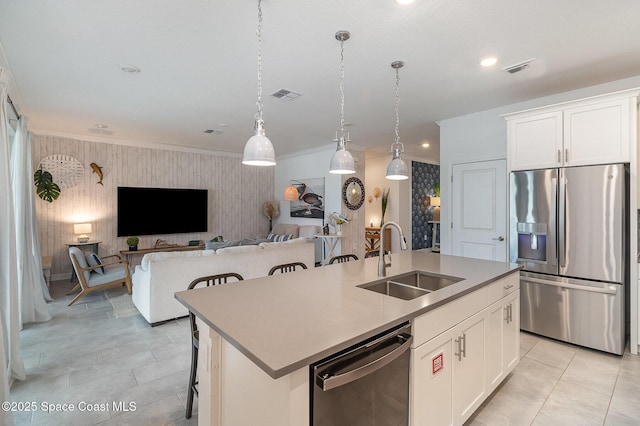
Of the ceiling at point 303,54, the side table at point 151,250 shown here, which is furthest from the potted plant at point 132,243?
the ceiling at point 303,54

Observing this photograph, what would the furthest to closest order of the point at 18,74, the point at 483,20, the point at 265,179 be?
the point at 265,179 → the point at 18,74 → the point at 483,20

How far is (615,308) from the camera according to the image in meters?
2.76

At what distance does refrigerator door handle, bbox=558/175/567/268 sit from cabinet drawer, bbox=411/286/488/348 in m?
1.68

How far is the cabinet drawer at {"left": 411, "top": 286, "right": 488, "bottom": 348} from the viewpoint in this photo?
146 centimetres

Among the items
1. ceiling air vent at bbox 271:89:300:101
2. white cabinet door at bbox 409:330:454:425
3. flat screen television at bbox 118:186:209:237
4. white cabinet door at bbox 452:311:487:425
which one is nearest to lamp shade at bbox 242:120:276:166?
white cabinet door at bbox 409:330:454:425

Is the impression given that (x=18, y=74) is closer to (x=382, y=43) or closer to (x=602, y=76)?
(x=382, y=43)

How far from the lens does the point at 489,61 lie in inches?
110

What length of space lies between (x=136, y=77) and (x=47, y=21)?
3.06ft

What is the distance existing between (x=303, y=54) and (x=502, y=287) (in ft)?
8.27

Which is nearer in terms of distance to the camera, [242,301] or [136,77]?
[242,301]

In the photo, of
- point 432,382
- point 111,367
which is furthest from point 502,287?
point 111,367

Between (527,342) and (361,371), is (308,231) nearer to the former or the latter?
(527,342)

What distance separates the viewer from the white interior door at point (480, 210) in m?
4.06

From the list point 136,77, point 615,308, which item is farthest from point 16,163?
point 615,308
